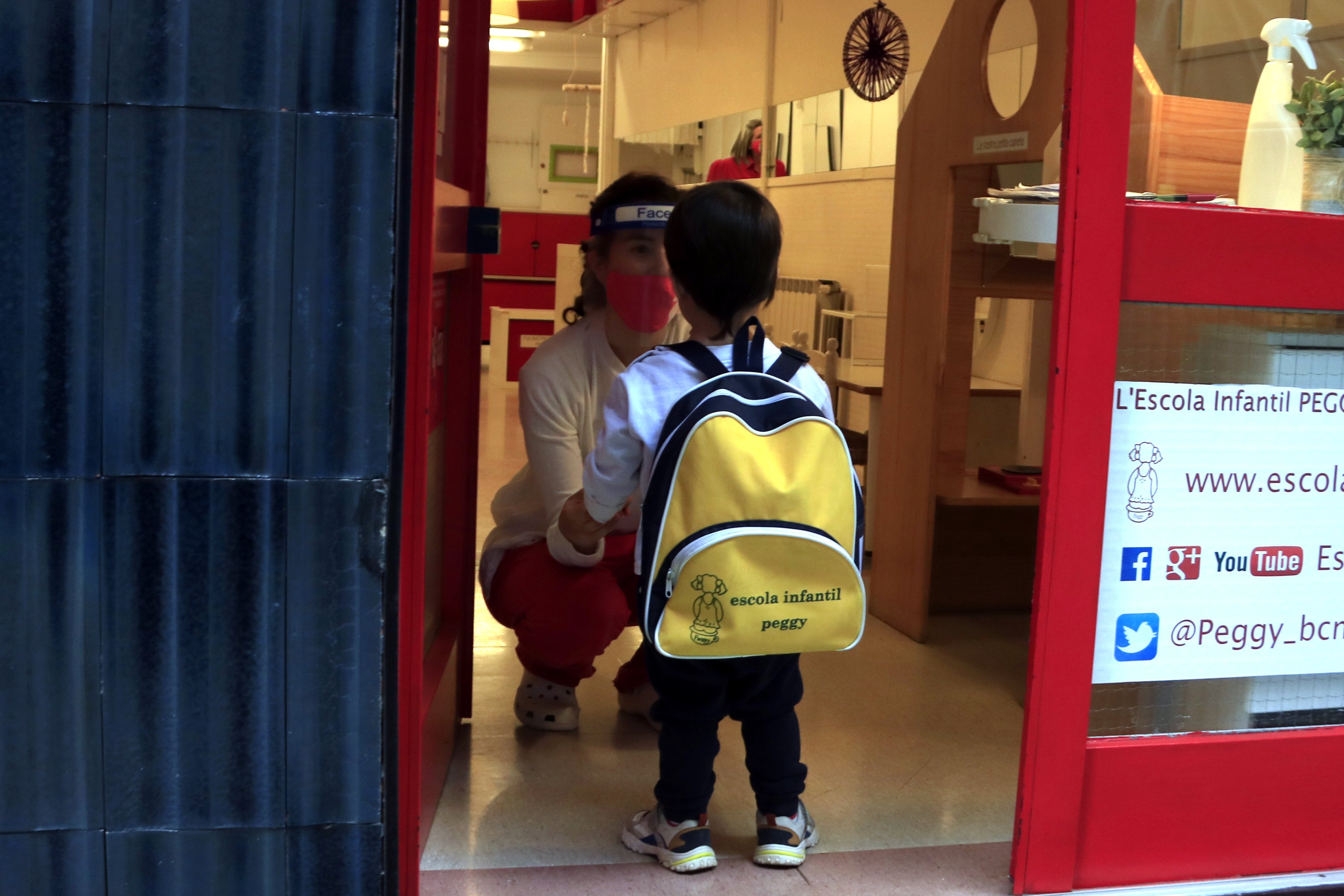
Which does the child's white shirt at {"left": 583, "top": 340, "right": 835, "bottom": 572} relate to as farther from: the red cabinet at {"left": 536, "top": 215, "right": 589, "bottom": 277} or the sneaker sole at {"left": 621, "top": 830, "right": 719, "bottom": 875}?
the red cabinet at {"left": 536, "top": 215, "right": 589, "bottom": 277}

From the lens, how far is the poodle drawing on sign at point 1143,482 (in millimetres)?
1865

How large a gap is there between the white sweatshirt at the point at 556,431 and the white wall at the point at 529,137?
41.0ft

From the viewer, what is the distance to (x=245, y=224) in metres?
1.47

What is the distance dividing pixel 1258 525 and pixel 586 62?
42.0ft

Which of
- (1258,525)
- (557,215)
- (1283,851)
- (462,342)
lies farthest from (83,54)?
(557,215)

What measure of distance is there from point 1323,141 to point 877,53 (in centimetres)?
406

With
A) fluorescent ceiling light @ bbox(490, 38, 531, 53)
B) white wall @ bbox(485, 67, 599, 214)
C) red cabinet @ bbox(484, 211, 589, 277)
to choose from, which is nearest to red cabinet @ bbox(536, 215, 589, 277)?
red cabinet @ bbox(484, 211, 589, 277)

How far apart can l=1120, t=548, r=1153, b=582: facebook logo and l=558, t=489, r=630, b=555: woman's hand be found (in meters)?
0.78

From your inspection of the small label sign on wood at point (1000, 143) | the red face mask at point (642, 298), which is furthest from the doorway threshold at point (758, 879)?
the small label sign on wood at point (1000, 143)

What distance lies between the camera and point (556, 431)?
7.78ft

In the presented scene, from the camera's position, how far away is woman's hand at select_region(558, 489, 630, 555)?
1.93m

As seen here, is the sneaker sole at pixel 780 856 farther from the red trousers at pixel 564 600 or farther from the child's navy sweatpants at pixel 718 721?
the red trousers at pixel 564 600

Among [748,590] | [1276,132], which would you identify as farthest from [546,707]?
[1276,132]

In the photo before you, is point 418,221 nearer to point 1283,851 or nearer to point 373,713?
point 373,713
